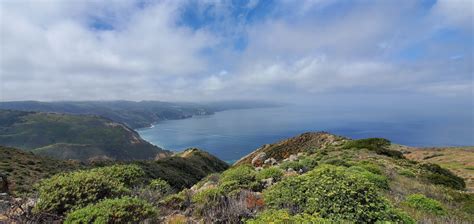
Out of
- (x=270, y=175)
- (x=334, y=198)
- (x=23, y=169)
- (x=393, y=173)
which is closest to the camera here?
(x=334, y=198)

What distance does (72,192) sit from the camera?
20.7 ft

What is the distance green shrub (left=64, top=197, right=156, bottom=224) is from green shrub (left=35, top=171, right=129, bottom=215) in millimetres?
804

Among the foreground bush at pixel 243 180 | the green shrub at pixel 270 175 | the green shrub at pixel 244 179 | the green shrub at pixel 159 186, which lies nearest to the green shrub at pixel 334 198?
the foreground bush at pixel 243 180

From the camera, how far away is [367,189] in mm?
5566

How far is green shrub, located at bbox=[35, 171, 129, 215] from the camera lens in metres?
6.02

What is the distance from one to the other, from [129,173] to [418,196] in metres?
9.88

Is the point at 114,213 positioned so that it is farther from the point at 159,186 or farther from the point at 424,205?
the point at 424,205

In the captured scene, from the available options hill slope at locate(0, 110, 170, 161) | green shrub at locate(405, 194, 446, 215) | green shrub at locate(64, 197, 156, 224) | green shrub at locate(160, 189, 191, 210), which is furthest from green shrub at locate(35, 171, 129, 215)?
hill slope at locate(0, 110, 170, 161)

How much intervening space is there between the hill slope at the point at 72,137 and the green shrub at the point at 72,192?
4832 inches

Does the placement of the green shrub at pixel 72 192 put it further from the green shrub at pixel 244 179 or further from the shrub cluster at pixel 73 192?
the green shrub at pixel 244 179

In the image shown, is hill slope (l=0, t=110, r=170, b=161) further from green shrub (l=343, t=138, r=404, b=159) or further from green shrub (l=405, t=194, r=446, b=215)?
green shrub (l=405, t=194, r=446, b=215)

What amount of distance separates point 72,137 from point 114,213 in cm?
18252

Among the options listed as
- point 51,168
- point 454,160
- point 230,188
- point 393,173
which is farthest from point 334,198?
point 454,160

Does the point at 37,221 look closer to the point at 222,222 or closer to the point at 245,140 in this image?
the point at 222,222
